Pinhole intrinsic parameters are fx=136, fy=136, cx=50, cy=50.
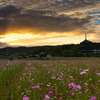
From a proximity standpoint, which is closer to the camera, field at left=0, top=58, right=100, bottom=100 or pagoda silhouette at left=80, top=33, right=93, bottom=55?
field at left=0, top=58, right=100, bottom=100

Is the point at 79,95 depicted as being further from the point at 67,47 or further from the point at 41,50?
the point at 67,47

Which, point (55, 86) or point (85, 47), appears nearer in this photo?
point (55, 86)

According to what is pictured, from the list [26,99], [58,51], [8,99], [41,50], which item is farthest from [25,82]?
[41,50]

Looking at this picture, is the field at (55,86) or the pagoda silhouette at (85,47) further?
the pagoda silhouette at (85,47)

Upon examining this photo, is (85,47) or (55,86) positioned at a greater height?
(55,86)

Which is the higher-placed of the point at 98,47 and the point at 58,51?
the point at 58,51

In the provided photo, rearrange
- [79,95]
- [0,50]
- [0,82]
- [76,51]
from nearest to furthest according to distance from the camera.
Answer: [79,95] < [0,82] < [76,51] < [0,50]

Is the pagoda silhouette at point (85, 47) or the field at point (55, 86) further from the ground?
the field at point (55, 86)

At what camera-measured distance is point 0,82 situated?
5.50 metres

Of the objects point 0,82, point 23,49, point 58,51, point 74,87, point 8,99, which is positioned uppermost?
point 74,87

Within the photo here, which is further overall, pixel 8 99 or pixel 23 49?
pixel 23 49

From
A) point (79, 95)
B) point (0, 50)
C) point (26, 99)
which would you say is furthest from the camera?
point (0, 50)

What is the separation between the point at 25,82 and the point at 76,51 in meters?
54.5

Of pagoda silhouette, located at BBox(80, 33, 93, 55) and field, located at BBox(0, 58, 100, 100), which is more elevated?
field, located at BBox(0, 58, 100, 100)
